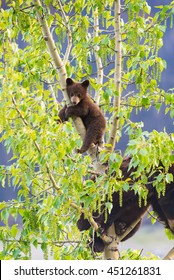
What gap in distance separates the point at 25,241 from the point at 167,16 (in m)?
3.24

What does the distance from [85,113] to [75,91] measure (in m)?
0.30

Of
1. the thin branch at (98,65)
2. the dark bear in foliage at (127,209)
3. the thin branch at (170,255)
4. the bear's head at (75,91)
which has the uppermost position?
the thin branch at (98,65)

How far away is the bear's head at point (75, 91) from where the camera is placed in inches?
285

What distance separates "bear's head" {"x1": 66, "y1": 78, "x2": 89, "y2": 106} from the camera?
7.23 metres

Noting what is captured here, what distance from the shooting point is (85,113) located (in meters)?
7.35

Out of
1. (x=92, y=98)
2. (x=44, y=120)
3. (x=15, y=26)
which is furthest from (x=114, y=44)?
(x=44, y=120)

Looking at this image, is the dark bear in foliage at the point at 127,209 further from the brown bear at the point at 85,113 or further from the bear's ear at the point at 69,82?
the bear's ear at the point at 69,82

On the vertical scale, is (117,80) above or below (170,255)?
above

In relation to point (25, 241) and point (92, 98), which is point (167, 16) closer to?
point (92, 98)

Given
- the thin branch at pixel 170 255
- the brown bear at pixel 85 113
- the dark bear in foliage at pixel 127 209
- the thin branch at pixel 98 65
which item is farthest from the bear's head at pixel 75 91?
the thin branch at pixel 170 255

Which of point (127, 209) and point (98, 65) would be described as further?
point (98, 65)

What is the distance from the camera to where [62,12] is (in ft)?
25.7

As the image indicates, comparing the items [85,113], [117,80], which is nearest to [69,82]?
[85,113]

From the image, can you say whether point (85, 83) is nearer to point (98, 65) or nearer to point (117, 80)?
point (117, 80)
